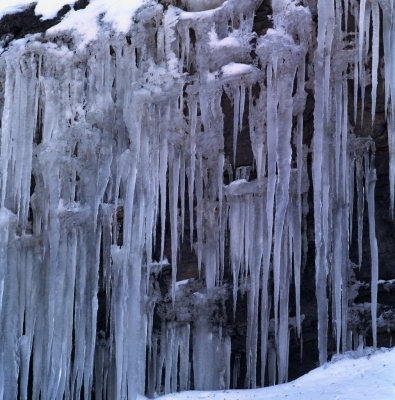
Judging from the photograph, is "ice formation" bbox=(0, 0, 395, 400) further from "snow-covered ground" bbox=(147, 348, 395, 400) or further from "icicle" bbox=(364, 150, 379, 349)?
"snow-covered ground" bbox=(147, 348, 395, 400)

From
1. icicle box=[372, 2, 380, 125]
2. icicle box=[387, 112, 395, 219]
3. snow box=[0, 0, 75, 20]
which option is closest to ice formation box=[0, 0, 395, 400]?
icicle box=[372, 2, 380, 125]

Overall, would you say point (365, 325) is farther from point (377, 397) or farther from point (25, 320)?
point (25, 320)

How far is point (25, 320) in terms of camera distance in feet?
23.5

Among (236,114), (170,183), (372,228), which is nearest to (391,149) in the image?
(372,228)

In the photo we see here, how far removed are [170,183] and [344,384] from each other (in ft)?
9.09

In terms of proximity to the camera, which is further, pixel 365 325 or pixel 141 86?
pixel 141 86

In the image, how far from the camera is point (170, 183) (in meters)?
Result: 6.70

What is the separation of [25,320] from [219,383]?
2302 millimetres

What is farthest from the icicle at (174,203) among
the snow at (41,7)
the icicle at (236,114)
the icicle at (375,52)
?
the snow at (41,7)

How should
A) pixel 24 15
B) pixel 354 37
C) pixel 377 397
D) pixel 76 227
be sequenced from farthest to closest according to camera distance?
pixel 24 15
pixel 76 227
pixel 354 37
pixel 377 397

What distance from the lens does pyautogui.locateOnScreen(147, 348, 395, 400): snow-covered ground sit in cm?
474

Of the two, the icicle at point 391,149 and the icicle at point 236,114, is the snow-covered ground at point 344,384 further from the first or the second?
the icicle at point 236,114

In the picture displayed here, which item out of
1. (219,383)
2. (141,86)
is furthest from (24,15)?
(219,383)

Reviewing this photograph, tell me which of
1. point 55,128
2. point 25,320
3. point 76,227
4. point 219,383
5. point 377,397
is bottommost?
point 219,383
